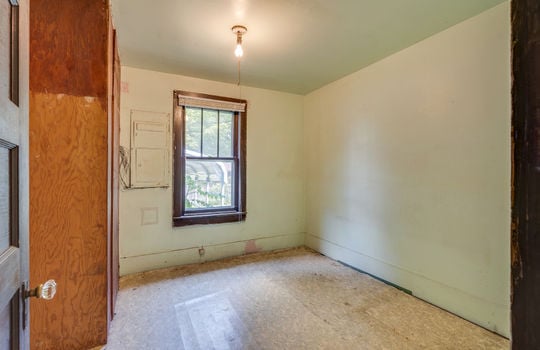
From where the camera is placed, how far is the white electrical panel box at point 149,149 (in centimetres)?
299

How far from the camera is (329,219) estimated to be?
3.56 meters

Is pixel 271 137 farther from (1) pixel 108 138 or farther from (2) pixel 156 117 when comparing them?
A: (1) pixel 108 138

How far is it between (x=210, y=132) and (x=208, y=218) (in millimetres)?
1151

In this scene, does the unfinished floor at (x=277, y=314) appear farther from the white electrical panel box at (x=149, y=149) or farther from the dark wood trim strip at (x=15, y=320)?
the dark wood trim strip at (x=15, y=320)

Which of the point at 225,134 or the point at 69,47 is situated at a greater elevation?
the point at 69,47

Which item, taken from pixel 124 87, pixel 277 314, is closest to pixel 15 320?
pixel 277 314

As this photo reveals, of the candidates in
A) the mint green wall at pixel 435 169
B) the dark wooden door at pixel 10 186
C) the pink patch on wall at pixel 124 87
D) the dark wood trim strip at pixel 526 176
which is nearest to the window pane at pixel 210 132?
the pink patch on wall at pixel 124 87

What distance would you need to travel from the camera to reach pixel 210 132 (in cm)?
351

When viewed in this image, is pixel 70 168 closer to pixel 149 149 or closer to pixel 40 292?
pixel 40 292

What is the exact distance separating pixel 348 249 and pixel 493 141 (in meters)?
1.88

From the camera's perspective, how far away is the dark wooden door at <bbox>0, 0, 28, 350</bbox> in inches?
25.1

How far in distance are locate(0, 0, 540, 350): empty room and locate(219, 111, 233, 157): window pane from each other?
0.02 m

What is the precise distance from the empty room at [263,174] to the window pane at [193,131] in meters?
0.03

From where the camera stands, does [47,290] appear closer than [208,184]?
Yes
